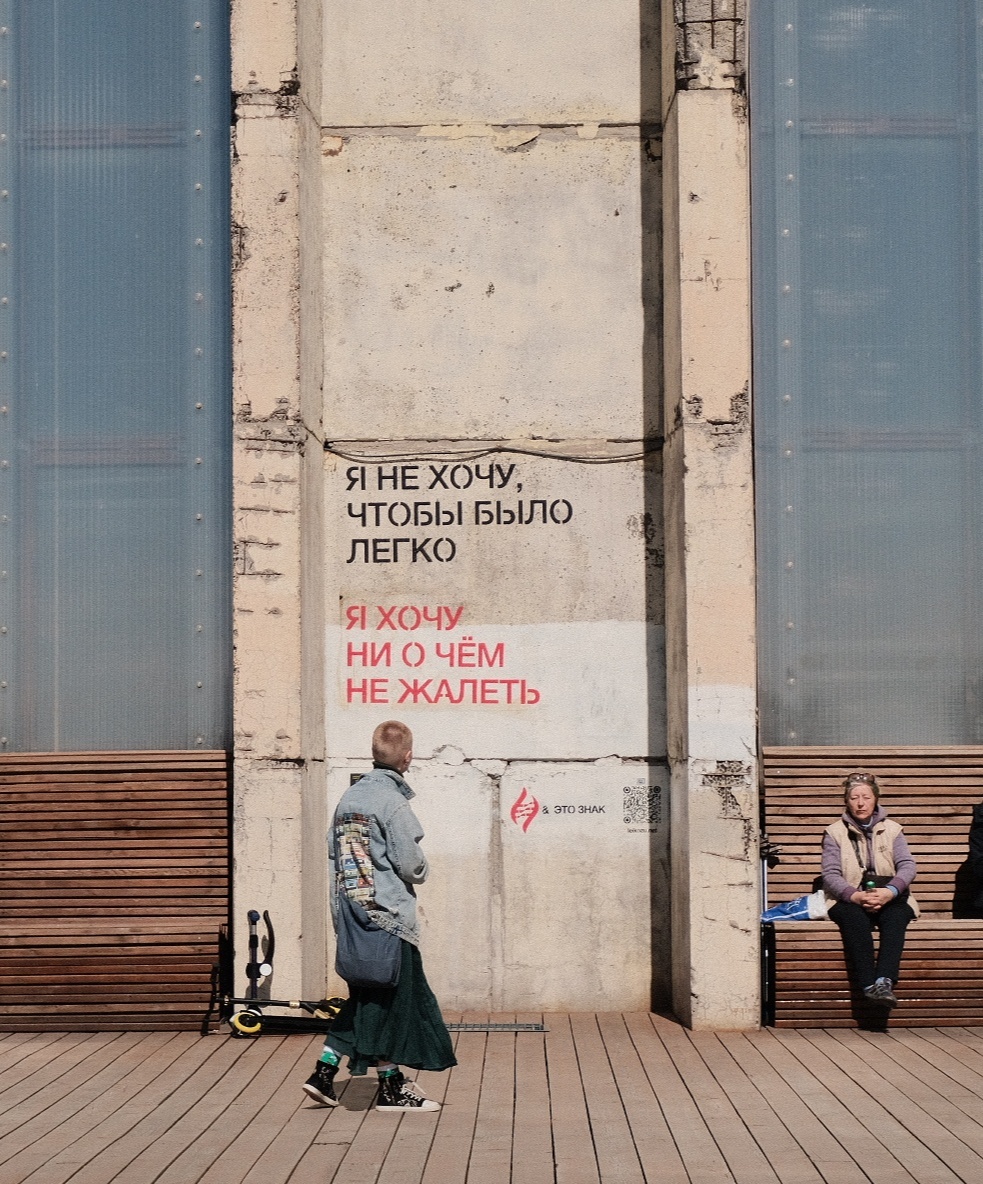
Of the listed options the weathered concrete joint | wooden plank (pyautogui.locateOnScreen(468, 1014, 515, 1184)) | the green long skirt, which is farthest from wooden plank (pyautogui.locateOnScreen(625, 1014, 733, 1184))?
the weathered concrete joint

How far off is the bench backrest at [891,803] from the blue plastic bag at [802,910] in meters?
0.39

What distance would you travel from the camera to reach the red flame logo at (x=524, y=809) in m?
11.1

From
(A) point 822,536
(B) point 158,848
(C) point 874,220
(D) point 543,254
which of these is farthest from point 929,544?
(B) point 158,848

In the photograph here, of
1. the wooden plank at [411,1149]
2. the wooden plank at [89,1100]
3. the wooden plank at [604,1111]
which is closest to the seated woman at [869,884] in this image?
the wooden plank at [604,1111]

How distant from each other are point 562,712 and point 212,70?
4.69 meters

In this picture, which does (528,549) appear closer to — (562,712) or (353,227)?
(562,712)

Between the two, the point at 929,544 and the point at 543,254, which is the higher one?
the point at 543,254

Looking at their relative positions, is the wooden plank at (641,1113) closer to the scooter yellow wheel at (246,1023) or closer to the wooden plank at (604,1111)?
the wooden plank at (604,1111)

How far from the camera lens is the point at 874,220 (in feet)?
37.3

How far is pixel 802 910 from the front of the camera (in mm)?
10430

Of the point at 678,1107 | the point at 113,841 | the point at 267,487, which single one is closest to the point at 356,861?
the point at 678,1107

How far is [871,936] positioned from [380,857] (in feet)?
11.1

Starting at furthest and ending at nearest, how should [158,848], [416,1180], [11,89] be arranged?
[11,89] < [158,848] < [416,1180]

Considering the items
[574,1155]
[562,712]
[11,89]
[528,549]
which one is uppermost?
[11,89]
